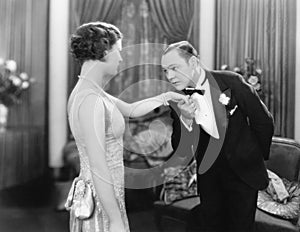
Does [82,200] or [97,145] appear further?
[82,200]

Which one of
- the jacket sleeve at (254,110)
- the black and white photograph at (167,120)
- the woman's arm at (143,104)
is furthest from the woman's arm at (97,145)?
the jacket sleeve at (254,110)

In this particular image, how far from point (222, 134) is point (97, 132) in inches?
36.4

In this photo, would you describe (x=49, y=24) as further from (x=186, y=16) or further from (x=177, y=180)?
(x=177, y=180)

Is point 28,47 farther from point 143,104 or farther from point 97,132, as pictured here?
point 97,132

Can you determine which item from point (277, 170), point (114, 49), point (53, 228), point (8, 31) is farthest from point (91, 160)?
point (8, 31)

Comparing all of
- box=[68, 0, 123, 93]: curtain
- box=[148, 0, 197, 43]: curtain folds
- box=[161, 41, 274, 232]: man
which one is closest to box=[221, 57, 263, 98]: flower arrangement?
box=[148, 0, 197, 43]: curtain folds

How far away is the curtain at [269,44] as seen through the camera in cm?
505

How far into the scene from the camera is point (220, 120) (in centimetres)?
232

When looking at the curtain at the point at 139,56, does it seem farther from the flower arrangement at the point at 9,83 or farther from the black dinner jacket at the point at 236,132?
the black dinner jacket at the point at 236,132

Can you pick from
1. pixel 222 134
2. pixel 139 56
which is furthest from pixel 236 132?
pixel 139 56

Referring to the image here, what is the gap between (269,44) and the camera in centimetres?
521

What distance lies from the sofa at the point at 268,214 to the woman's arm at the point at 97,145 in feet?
6.38

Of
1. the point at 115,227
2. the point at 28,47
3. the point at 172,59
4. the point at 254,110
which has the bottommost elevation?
the point at 115,227

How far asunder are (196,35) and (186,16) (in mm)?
269
